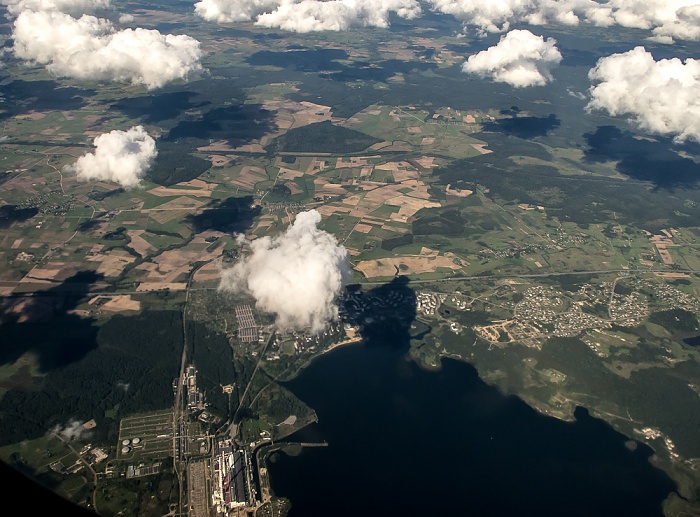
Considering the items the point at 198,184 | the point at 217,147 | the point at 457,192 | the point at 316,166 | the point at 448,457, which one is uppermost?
the point at 217,147

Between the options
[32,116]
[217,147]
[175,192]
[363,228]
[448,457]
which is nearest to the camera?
[448,457]

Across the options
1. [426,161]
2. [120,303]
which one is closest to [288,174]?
[426,161]

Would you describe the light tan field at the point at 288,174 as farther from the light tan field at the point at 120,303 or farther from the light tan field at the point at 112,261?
the light tan field at the point at 120,303

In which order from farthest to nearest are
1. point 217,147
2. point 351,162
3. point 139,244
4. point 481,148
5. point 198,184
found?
point 481,148 < point 217,147 < point 351,162 < point 198,184 < point 139,244

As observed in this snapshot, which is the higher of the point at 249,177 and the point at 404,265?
the point at 249,177

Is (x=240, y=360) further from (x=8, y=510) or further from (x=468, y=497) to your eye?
(x=8, y=510)

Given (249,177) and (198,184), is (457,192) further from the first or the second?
(198,184)
